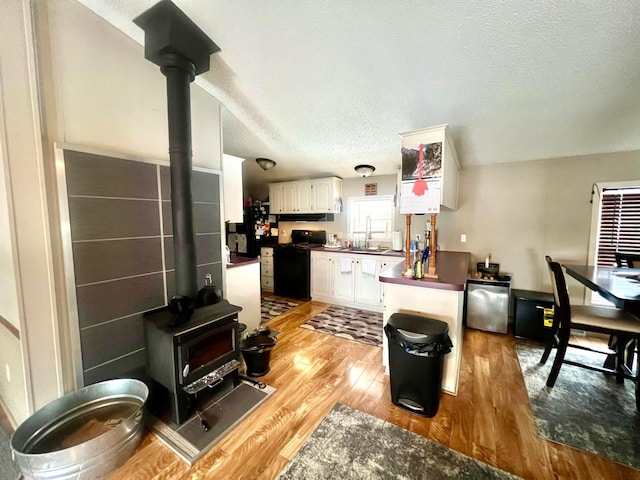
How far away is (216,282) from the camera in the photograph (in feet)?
8.07

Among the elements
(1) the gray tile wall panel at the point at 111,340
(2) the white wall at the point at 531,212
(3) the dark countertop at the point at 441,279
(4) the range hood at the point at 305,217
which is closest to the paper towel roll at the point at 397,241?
(2) the white wall at the point at 531,212

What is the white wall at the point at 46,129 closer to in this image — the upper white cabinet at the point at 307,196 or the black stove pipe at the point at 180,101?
the black stove pipe at the point at 180,101

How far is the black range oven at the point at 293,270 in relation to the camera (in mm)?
4473

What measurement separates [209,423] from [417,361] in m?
1.54

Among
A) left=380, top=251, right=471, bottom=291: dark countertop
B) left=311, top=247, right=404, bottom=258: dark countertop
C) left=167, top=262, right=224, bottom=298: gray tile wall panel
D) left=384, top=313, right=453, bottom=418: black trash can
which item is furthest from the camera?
left=311, top=247, right=404, bottom=258: dark countertop

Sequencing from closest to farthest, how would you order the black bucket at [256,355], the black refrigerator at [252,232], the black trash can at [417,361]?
1. the black trash can at [417,361]
2. the black bucket at [256,355]
3. the black refrigerator at [252,232]

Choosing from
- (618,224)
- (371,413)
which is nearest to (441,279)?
(371,413)

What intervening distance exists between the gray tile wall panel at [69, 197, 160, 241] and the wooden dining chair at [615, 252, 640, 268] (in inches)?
184

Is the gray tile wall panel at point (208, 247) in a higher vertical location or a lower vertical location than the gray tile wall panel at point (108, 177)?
lower

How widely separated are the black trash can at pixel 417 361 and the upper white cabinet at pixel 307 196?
302 centimetres

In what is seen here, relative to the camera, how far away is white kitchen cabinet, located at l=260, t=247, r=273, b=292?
4.89m

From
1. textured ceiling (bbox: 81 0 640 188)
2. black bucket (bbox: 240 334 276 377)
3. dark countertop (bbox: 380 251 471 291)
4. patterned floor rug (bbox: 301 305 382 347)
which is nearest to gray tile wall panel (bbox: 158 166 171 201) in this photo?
textured ceiling (bbox: 81 0 640 188)

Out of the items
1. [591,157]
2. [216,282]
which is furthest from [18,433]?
[591,157]

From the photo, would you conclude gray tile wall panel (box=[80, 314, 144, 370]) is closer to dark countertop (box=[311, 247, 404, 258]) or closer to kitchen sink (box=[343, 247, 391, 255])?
dark countertop (box=[311, 247, 404, 258])
